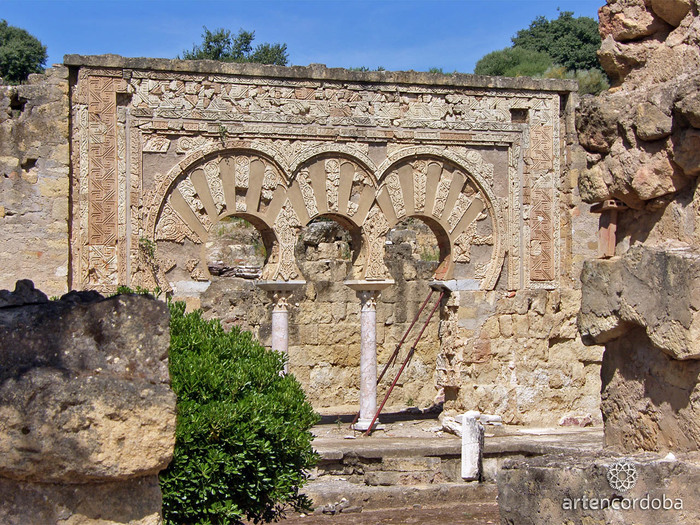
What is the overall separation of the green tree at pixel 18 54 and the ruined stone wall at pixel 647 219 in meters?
32.8

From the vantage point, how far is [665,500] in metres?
3.55

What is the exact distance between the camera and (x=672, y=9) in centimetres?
415

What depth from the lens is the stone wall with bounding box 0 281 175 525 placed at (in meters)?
2.69

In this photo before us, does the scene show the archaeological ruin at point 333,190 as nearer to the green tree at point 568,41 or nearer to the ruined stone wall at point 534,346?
the ruined stone wall at point 534,346

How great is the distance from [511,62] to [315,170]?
2925 centimetres

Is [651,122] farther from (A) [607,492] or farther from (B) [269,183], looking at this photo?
(B) [269,183]

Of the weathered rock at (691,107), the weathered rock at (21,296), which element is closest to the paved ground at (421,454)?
the weathered rock at (691,107)

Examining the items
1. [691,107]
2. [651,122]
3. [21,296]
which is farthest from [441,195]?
[21,296]

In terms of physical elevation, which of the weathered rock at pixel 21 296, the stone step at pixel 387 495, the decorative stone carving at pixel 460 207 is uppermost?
the decorative stone carving at pixel 460 207

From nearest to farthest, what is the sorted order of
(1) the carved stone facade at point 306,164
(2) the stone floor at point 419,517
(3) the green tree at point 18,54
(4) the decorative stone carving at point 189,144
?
1. (2) the stone floor at point 419,517
2. (1) the carved stone facade at point 306,164
3. (4) the decorative stone carving at point 189,144
4. (3) the green tree at point 18,54

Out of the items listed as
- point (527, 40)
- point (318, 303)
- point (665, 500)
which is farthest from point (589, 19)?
point (665, 500)

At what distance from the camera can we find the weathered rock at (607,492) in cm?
354

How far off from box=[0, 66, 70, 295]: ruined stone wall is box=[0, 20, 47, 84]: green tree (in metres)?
25.2

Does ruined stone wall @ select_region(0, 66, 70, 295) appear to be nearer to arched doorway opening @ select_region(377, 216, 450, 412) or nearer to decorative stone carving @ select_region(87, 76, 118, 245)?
decorative stone carving @ select_region(87, 76, 118, 245)
